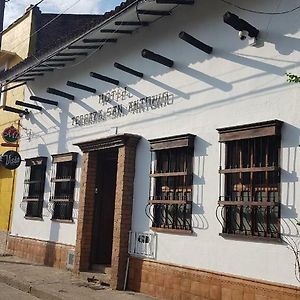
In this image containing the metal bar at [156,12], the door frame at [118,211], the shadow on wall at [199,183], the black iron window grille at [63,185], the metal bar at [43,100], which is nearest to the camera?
the shadow on wall at [199,183]

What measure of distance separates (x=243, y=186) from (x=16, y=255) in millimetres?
8678

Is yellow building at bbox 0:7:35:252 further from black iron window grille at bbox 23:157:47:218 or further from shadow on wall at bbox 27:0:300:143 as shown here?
shadow on wall at bbox 27:0:300:143

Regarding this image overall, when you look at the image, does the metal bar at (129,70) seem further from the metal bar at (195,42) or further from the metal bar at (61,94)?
the metal bar at (61,94)

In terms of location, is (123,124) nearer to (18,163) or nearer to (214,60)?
(214,60)

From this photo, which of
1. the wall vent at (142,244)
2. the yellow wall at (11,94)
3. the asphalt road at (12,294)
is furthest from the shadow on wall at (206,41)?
the yellow wall at (11,94)

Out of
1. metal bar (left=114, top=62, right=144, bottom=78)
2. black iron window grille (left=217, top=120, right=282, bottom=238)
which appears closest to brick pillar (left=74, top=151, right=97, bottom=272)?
metal bar (left=114, top=62, right=144, bottom=78)

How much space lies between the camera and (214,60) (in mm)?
8281

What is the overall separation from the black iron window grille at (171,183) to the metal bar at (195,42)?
1.53 metres

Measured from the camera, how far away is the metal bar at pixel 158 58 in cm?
891

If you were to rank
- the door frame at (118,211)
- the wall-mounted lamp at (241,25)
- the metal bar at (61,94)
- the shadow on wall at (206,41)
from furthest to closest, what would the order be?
the metal bar at (61,94), the door frame at (118,211), the wall-mounted lamp at (241,25), the shadow on wall at (206,41)

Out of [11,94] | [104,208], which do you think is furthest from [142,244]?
[11,94]

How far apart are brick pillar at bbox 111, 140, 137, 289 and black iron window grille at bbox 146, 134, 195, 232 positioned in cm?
55

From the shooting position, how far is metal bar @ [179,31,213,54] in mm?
8203

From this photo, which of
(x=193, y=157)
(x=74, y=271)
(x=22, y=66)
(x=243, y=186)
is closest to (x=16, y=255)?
(x=74, y=271)
